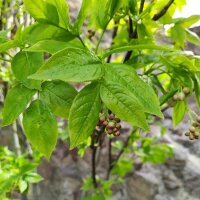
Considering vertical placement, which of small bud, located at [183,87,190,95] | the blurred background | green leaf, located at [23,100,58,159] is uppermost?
small bud, located at [183,87,190,95]

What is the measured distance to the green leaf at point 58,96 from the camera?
58 centimetres

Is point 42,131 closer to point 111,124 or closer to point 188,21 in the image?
point 111,124

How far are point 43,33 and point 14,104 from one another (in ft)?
0.38

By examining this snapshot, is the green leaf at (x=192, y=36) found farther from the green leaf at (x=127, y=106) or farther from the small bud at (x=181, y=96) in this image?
the green leaf at (x=127, y=106)

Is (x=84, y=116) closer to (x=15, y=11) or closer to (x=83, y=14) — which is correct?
(x=83, y=14)

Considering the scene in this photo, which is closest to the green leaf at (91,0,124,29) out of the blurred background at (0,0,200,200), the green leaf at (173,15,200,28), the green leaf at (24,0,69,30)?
the green leaf at (24,0,69,30)

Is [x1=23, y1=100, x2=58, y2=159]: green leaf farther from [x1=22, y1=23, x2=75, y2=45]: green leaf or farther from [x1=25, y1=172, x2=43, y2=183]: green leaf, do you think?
[x1=25, y1=172, x2=43, y2=183]: green leaf

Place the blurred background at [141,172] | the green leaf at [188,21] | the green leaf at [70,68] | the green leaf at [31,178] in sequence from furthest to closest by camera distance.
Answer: the blurred background at [141,172], the green leaf at [31,178], the green leaf at [188,21], the green leaf at [70,68]

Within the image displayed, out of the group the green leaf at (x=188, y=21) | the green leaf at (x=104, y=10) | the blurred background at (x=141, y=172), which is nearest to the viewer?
the green leaf at (x=104, y=10)

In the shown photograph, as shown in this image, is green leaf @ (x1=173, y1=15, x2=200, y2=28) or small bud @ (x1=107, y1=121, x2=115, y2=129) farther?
green leaf @ (x1=173, y1=15, x2=200, y2=28)

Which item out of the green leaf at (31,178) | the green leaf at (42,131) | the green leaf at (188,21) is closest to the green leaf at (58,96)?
the green leaf at (42,131)

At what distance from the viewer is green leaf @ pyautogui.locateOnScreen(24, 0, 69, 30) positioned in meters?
0.56

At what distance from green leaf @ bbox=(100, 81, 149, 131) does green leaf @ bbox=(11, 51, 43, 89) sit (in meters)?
0.13

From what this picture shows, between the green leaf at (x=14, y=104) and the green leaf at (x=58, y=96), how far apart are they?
3cm
